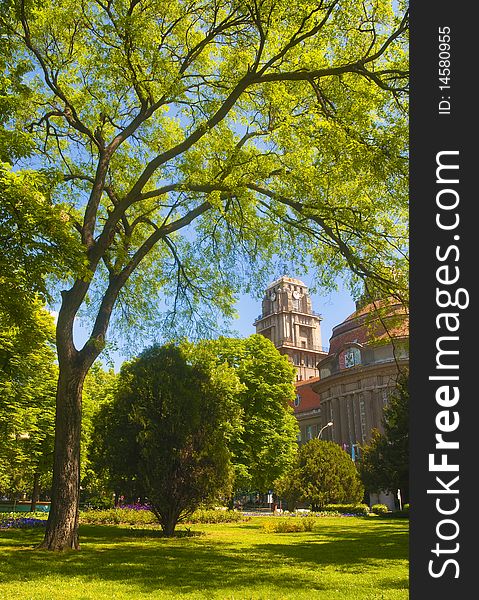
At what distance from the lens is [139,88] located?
55.4ft

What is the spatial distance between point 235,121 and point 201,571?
47.4ft

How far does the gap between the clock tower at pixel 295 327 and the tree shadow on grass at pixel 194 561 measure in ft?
359

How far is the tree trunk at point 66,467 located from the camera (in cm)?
1469

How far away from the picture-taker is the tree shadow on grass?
1026 cm

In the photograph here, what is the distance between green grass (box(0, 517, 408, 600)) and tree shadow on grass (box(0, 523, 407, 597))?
19 mm

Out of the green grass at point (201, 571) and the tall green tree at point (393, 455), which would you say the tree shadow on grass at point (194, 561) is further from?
the tall green tree at point (393, 455)

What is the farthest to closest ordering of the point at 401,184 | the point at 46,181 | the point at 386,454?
1. the point at 386,454
2. the point at 401,184
3. the point at 46,181

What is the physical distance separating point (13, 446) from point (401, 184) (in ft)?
71.2

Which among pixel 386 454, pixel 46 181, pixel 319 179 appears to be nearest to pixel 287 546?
pixel 319 179

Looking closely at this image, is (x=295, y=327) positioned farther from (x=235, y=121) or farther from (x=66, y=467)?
(x=66, y=467)

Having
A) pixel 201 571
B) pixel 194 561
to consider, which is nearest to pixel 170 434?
pixel 194 561

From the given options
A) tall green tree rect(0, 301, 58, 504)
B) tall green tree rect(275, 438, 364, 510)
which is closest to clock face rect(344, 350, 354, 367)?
tall green tree rect(275, 438, 364, 510)

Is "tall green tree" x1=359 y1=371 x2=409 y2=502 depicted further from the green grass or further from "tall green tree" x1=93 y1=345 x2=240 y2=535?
the green grass

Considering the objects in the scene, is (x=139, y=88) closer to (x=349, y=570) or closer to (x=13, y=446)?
(x=349, y=570)
